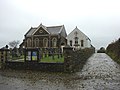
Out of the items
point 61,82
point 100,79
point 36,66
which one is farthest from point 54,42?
point 61,82

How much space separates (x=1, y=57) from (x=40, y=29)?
119 ft

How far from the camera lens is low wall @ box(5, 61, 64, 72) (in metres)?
14.5

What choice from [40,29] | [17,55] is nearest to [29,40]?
[40,29]

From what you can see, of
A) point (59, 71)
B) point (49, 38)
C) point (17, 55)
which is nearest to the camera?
point (59, 71)

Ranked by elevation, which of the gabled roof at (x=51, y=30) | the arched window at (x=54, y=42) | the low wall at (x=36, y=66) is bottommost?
the low wall at (x=36, y=66)

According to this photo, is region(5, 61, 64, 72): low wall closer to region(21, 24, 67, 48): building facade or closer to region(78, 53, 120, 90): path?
region(78, 53, 120, 90): path

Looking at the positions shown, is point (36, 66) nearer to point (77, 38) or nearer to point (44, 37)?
point (44, 37)

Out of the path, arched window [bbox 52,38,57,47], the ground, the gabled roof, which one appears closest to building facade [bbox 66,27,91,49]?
the gabled roof

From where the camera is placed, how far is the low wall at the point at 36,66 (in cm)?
1446

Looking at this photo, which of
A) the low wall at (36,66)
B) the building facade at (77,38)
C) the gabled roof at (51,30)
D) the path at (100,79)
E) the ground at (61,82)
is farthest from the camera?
the building facade at (77,38)

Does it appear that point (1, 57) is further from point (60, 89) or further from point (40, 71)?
point (60, 89)

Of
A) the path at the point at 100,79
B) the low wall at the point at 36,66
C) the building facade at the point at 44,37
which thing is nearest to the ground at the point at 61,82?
the path at the point at 100,79

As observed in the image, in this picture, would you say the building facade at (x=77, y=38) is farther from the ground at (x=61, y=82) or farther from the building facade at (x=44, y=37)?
the ground at (x=61, y=82)

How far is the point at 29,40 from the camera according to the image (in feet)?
175
